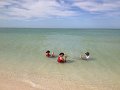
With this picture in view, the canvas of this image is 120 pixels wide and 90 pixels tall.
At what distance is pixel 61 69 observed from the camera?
10922mm

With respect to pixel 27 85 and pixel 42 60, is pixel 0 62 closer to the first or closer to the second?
pixel 42 60

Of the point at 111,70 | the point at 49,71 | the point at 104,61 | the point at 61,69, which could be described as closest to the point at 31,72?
the point at 49,71

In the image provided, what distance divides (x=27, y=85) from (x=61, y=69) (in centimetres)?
313

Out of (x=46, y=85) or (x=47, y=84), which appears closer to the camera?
(x=46, y=85)

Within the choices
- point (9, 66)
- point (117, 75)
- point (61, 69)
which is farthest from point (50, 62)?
point (117, 75)

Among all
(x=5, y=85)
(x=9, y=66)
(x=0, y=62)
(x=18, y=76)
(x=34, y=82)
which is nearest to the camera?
(x=5, y=85)

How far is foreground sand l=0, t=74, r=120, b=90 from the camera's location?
7.96 metres

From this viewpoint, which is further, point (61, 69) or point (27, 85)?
point (61, 69)

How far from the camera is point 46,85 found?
27.1ft

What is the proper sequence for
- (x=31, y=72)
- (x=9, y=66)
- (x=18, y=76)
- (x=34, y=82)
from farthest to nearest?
(x=9, y=66) < (x=31, y=72) < (x=18, y=76) < (x=34, y=82)

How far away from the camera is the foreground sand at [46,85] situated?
7.96 metres

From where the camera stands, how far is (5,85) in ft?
26.4

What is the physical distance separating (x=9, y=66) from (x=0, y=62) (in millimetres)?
1310

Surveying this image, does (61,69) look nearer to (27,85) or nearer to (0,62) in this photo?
(27,85)
